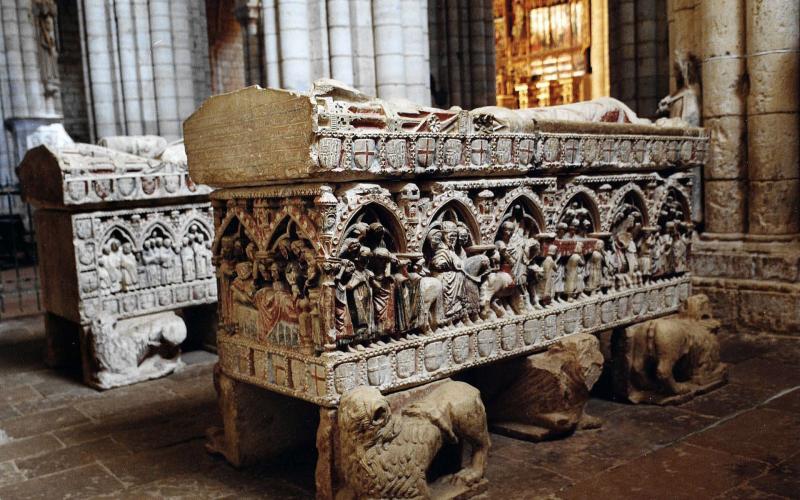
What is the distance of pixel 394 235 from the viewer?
3.62m

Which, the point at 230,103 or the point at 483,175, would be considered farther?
the point at 483,175

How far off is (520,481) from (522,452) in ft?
1.31

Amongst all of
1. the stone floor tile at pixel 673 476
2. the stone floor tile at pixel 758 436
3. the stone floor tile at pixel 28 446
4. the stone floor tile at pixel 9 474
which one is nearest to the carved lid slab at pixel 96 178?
the stone floor tile at pixel 28 446

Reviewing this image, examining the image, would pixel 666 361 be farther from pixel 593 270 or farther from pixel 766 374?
pixel 766 374

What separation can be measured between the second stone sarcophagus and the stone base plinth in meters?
2.23

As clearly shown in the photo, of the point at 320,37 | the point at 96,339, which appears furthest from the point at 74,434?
the point at 320,37

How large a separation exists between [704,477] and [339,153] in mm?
2259

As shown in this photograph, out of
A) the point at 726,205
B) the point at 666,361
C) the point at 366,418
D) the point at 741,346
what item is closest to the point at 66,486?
the point at 366,418

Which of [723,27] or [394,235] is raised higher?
[723,27]

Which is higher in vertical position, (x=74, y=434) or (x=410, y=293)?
(x=410, y=293)

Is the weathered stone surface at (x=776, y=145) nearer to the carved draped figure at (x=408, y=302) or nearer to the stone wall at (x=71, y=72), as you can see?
the carved draped figure at (x=408, y=302)

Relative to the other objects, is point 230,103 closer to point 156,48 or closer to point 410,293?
point 410,293

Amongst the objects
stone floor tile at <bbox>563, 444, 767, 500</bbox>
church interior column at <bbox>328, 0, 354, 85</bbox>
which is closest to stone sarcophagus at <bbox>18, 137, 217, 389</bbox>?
church interior column at <bbox>328, 0, 354, 85</bbox>

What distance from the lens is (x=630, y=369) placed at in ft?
15.6
